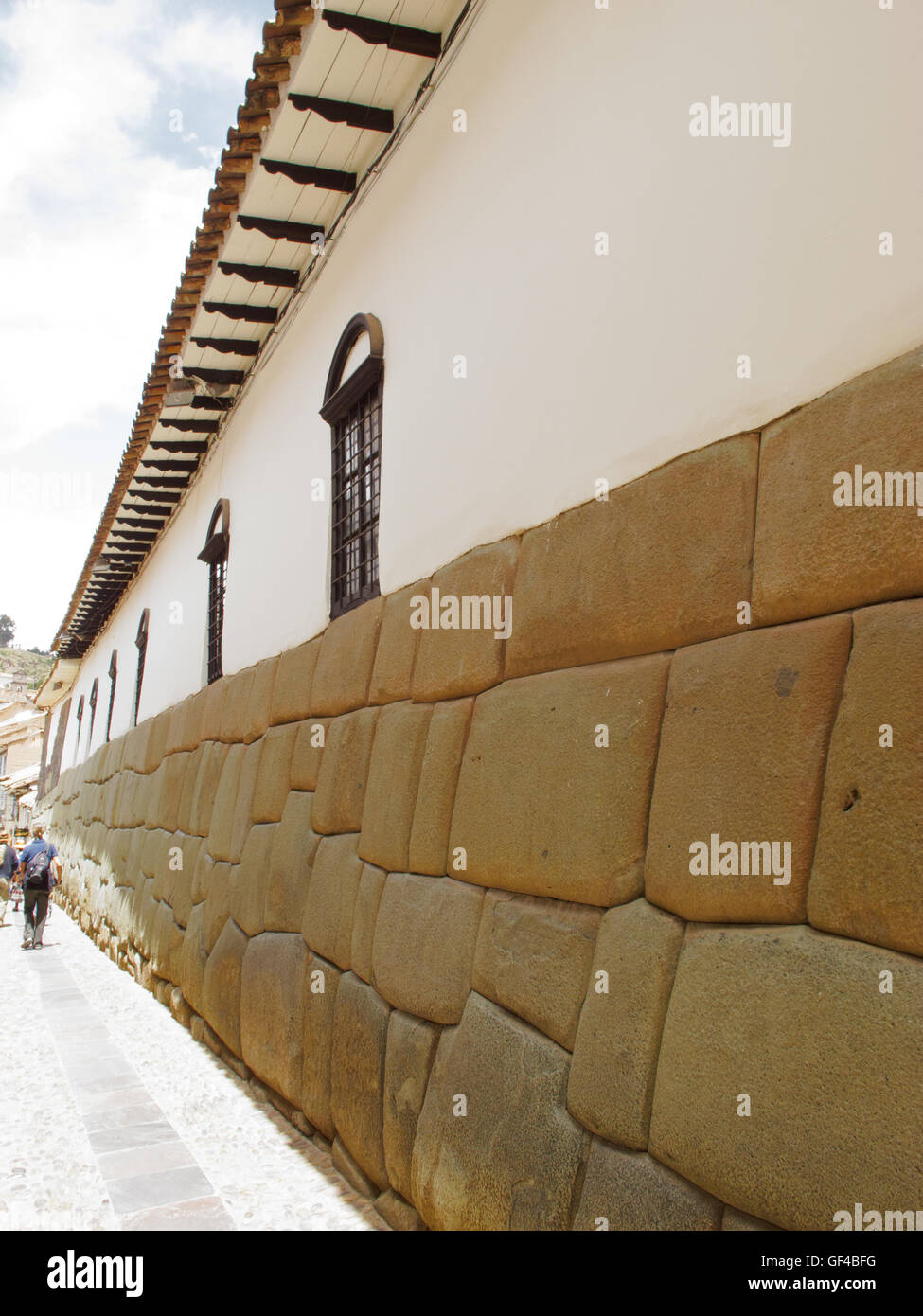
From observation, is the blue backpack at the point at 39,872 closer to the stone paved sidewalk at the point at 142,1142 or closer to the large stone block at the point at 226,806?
the stone paved sidewalk at the point at 142,1142

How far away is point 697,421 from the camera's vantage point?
221 centimetres

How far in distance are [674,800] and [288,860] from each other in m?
2.91

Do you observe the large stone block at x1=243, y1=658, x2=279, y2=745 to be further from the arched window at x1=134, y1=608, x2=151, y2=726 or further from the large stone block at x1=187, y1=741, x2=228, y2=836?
the arched window at x1=134, y1=608, x2=151, y2=726

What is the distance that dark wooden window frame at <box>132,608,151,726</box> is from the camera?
11.2 meters

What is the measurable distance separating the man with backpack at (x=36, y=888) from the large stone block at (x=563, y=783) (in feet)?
30.9

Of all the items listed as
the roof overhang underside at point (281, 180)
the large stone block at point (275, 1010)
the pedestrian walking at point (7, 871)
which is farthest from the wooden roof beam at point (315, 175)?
the pedestrian walking at point (7, 871)

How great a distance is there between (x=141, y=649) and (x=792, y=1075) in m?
11.0

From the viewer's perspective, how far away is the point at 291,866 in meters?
4.46

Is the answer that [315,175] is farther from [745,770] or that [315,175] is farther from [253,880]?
[745,770]

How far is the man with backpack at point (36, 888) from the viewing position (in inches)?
423

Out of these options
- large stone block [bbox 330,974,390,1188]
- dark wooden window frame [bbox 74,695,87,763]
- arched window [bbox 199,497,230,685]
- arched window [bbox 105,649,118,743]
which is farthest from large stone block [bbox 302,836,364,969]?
dark wooden window frame [bbox 74,695,87,763]

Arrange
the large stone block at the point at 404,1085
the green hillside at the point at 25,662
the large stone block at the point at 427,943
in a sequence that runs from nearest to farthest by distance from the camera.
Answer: the large stone block at the point at 427,943, the large stone block at the point at 404,1085, the green hillside at the point at 25,662
